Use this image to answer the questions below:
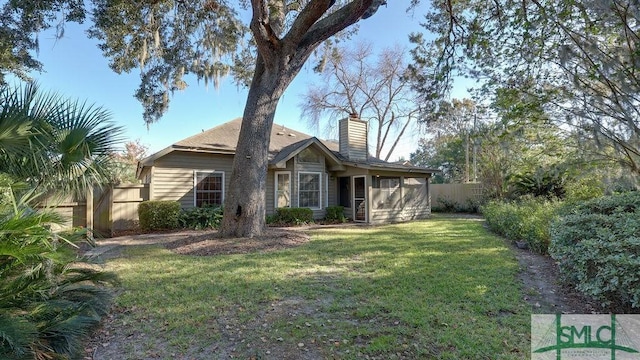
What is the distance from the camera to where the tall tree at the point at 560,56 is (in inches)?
209


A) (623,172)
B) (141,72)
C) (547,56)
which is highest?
(141,72)

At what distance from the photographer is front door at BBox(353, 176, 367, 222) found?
46.0 ft

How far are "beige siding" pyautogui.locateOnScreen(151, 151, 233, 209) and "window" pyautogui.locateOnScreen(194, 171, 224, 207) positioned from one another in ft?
0.57

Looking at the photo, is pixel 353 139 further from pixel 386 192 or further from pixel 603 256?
pixel 603 256

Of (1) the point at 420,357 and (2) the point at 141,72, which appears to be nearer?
(1) the point at 420,357

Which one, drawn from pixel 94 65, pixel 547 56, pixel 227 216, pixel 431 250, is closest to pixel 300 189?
pixel 227 216

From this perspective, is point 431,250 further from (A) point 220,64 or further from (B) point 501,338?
(A) point 220,64

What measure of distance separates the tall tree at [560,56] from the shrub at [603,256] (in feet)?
6.76

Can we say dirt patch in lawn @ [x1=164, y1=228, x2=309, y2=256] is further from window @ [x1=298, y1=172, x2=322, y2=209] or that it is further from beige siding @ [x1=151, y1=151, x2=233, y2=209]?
window @ [x1=298, y1=172, x2=322, y2=209]

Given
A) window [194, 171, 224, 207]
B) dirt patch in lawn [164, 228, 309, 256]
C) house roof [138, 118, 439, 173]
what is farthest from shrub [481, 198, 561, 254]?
window [194, 171, 224, 207]

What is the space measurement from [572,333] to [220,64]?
1134 cm

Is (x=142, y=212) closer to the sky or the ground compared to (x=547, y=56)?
closer to the ground

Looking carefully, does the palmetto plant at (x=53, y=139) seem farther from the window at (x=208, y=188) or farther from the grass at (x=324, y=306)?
the window at (x=208, y=188)

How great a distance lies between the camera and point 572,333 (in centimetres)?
322
